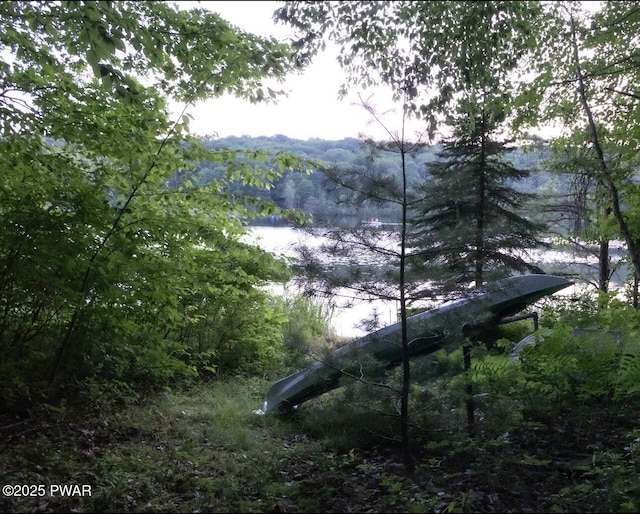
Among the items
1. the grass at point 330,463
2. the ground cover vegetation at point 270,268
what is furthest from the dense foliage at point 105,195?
the grass at point 330,463

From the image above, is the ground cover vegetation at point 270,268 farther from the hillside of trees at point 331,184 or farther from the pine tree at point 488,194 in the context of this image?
the pine tree at point 488,194

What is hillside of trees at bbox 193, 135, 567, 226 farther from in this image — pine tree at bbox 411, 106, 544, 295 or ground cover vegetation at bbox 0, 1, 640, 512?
pine tree at bbox 411, 106, 544, 295

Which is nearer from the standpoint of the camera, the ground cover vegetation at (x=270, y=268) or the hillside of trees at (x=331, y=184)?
the ground cover vegetation at (x=270, y=268)

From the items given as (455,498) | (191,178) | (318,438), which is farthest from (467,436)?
(191,178)

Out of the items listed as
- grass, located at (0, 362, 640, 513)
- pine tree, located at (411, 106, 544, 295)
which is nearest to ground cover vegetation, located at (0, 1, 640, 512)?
grass, located at (0, 362, 640, 513)

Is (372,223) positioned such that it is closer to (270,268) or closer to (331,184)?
(331,184)

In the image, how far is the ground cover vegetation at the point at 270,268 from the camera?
3.95 metres

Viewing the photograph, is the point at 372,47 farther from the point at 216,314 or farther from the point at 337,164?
the point at 216,314

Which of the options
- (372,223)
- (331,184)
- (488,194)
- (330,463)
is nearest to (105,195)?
(331,184)

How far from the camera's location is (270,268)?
547cm

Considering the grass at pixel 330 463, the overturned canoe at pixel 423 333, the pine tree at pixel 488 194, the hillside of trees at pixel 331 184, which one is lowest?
the grass at pixel 330 463

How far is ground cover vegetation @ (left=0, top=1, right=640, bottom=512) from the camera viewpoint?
13.0ft

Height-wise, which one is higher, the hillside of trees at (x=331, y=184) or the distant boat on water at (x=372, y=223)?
the hillside of trees at (x=331, y=184)

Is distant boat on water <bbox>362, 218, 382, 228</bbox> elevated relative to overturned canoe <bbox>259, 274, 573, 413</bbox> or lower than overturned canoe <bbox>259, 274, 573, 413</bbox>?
elevated
